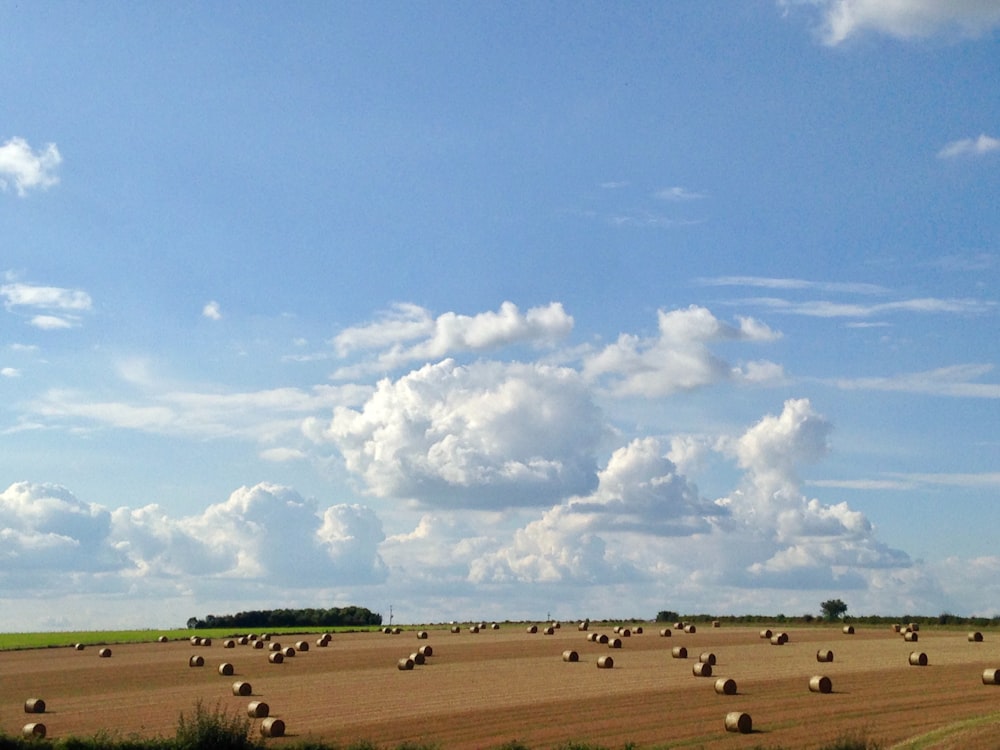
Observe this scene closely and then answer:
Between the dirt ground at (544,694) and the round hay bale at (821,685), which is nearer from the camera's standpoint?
the dirt ground at (544,694)

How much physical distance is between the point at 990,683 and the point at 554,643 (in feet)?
127

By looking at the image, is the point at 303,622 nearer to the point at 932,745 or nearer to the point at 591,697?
the point at 591,697

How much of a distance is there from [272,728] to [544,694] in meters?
12.6

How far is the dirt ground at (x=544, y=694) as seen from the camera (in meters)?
34.2

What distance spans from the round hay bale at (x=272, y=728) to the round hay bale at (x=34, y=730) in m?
7.05

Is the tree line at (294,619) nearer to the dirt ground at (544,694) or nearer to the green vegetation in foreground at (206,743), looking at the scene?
the dirt ground at (544,694)

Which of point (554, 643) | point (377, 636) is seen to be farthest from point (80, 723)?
point (377, 636)

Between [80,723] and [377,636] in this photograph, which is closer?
[80,723]

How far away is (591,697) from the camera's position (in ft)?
142

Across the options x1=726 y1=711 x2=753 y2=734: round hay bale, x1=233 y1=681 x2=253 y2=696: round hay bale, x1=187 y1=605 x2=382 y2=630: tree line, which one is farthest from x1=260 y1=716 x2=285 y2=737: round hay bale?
x1=187 y1=605 x2=382 y2=630: tree line

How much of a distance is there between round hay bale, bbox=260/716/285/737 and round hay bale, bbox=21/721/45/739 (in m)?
7.05

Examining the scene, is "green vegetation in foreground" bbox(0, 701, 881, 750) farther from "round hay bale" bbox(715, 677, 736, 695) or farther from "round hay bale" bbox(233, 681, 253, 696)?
"round hay bale" bbox(715, 677, 736, 695)

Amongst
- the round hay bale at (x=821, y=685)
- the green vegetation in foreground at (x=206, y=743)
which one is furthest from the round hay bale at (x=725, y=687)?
the green vegetation in foreground at (x=206, y=743)

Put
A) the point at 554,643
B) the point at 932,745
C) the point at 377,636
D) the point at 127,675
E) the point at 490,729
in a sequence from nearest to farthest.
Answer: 1. the point at 932,745
2. the point at 490,729
3. the point at 127,675
4. the point at 554,643
5. the point at 377,636
